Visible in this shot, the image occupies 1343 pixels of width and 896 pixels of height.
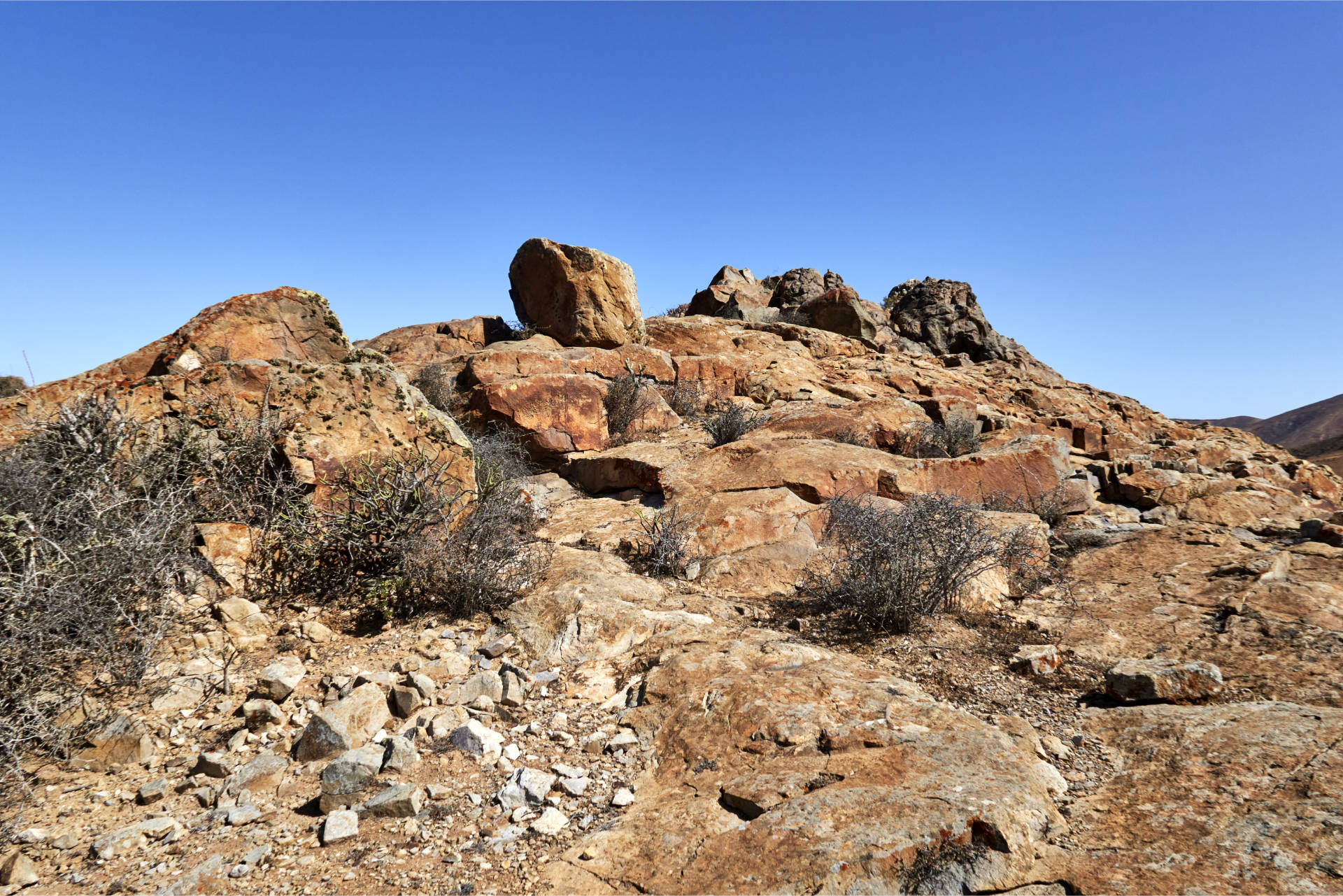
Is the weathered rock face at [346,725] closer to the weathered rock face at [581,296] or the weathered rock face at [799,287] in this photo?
the weathered rock face at [581,296]

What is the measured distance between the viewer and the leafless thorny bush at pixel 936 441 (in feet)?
27.6

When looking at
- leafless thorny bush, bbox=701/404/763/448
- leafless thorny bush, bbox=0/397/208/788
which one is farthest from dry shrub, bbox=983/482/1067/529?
leafless thorny bush, bbox=0/397/208/788

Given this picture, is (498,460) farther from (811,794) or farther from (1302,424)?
(1302,424)

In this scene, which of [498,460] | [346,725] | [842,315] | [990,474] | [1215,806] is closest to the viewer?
[1215,806]

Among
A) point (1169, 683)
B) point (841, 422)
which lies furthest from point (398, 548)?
point (841, 422)

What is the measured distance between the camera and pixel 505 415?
8.07 meters

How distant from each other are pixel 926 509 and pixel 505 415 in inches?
198

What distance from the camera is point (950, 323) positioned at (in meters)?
19.5

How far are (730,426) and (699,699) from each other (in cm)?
499

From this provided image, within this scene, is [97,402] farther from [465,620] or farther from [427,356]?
[427,356]

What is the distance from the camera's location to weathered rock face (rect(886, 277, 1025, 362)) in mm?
19047

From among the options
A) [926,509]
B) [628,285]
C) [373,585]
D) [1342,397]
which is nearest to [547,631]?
[373,585]

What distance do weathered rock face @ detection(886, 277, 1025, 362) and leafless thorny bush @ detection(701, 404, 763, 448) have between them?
42.1 ft

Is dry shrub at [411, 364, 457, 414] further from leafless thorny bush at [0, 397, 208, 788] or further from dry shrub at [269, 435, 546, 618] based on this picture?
leafless thorny bush at [0, 397, 208, 788]
